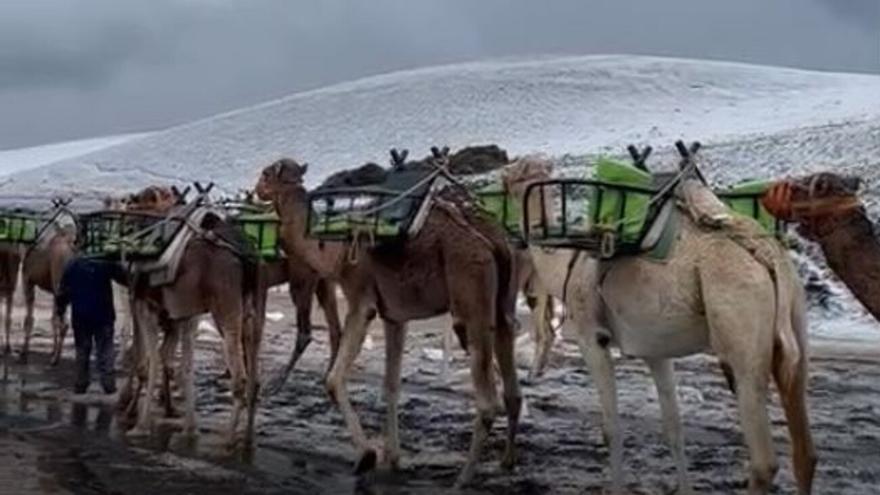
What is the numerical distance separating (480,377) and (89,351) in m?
7.49

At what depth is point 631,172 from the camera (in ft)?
31.1

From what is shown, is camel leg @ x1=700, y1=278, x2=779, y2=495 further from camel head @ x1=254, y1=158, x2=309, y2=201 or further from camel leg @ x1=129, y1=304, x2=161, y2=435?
camel leg @ x1=129, y1=304, x2=161, y2=435

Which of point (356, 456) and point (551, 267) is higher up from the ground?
point (551, 267)

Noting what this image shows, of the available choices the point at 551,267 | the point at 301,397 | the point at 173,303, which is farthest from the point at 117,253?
the point at 551,267

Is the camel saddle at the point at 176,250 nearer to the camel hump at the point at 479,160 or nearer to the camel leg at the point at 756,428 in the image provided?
the camel leg at the point at 756,428

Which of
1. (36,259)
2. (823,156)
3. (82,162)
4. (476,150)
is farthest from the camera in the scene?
(82,162)

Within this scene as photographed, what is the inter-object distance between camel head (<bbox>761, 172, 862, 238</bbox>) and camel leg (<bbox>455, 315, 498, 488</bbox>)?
2.80 meters

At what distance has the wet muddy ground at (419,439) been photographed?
10766 millimetres

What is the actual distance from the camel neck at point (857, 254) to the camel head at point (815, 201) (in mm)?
55

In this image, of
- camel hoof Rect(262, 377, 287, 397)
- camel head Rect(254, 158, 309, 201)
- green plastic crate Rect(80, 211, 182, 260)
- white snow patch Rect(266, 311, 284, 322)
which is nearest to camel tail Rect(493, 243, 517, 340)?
camel head Rect(254, 158, 309, 201)

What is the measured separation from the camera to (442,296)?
11008 mm

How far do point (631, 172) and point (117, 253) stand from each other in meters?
5.78

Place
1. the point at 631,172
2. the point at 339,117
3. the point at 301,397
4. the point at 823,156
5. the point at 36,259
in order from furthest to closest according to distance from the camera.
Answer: the point at 339,117, the point at 823,156, the point at 36,259, the point at 301,397, the point at 631,172

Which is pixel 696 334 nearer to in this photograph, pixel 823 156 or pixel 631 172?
pixel 631 172
